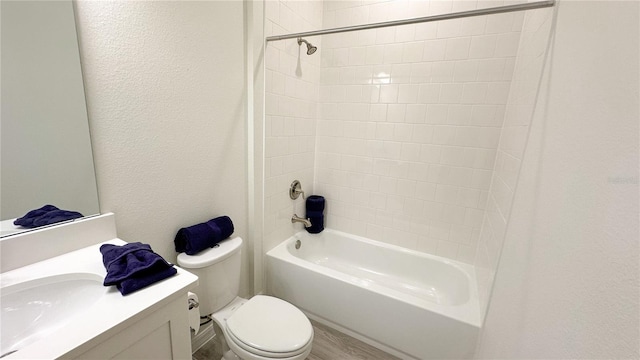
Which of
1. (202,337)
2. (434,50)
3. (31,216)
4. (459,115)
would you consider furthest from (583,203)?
(202,337)

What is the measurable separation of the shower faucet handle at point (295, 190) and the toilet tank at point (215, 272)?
67 centimetres

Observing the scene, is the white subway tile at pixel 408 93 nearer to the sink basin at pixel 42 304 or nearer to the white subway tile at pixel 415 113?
the white subway tile at pixel 415 113

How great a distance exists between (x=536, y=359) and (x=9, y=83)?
174cm

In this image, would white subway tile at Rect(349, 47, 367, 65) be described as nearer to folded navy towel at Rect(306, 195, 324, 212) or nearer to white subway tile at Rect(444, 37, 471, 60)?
white subway tile at Rect(444, 37, 471, 60)

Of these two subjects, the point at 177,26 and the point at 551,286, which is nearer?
the point at 551,286

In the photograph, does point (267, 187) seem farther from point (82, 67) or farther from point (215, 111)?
point (82, 67)

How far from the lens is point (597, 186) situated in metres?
0.54

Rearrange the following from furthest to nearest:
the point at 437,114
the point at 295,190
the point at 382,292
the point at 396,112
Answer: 1. the point at 295,190
2. the point at 396,112
3. the point at 437,114
4. the point at 382,292

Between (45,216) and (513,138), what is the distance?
2.06m

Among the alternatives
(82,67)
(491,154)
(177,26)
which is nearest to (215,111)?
(177,26)

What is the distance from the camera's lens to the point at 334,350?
1.62 meters

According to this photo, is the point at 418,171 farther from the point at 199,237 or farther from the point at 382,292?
the point at 199,237

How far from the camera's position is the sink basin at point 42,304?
682 millimetres

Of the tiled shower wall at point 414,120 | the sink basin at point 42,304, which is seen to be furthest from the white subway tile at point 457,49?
the sink basin at point 42,304
